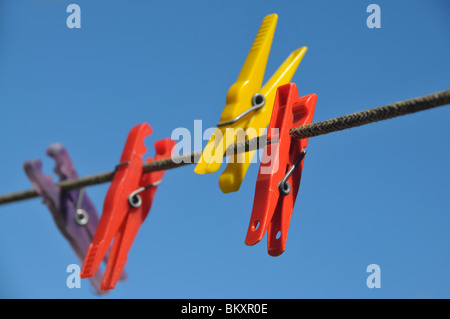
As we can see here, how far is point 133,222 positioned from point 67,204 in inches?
16.1

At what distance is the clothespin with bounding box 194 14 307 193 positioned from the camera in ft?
5.78

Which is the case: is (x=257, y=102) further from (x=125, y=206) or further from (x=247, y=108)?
(x=125, y=206)

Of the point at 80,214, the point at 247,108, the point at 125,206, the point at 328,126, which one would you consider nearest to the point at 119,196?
the point at 125,206

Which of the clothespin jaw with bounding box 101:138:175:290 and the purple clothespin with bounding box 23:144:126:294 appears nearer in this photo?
the clothespin jaw with bounding box 101:138:175:290

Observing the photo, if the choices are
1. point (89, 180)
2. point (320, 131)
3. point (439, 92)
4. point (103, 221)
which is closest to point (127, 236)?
point (103, 221)

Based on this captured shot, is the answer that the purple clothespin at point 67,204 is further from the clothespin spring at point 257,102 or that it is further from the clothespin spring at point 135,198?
the clothespin spring at point 257,102

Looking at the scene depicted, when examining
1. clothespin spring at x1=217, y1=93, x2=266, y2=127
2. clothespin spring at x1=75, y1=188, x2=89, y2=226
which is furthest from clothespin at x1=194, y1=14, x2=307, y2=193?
clothespin spring at x1=75, y1=188, x2=89, y2=226

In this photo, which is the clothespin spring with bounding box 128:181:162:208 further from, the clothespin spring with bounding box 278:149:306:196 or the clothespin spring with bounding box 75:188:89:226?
the clothespin spring with bounding box 278:149:306:196

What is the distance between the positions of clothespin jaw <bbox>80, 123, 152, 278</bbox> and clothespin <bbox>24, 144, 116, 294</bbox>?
0.34 m

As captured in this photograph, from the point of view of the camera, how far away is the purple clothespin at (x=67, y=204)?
7.84 ft

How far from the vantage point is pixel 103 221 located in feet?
6.84

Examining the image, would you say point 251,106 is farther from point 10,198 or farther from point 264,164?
point 10,198

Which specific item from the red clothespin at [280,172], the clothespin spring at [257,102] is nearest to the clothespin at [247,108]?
the clothespin spring at [257,102]

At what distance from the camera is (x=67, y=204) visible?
8.02ft
